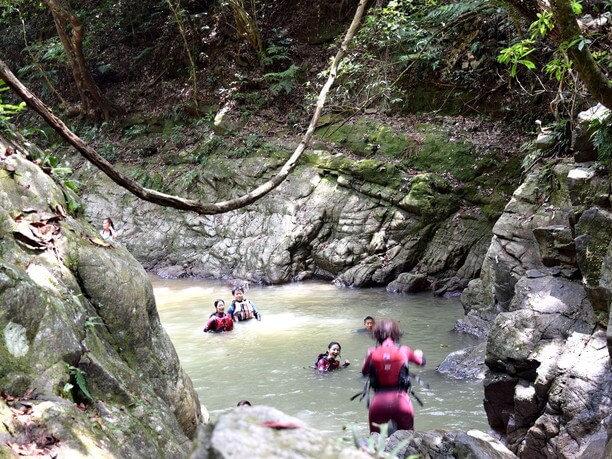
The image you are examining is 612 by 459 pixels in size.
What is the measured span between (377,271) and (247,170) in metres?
5.76

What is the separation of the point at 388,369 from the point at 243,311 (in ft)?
23.7

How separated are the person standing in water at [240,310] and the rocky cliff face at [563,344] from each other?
6099mm

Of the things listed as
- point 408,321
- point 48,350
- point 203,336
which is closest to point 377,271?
point 408,321

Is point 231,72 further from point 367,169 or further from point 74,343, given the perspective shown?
point 74,343

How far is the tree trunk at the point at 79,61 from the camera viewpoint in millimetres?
18000

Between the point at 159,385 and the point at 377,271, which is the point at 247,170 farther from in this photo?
the point at 159,385

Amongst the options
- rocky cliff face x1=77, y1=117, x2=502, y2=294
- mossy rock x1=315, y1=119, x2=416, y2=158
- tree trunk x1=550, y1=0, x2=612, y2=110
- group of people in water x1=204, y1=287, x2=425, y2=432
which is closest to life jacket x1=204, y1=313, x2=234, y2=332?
rocky cliff face x1=77, y1=117, x2=502, y2=294

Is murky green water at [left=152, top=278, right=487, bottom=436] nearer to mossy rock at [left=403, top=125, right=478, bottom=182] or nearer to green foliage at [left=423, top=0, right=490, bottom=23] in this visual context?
mossy rock at [left=403, top=125, right=478, bottom=182]

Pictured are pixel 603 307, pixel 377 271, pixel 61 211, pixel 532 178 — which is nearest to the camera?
pixel 61 211

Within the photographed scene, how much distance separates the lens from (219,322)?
11.7m

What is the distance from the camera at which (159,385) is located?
4719 mm

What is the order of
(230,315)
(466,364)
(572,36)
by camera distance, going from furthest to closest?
(230,315) < (466,364) < (572,36)

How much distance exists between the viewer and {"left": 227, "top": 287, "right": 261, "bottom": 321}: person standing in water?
12.2 metres

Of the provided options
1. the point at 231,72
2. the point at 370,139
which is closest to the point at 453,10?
the point at 370,139
